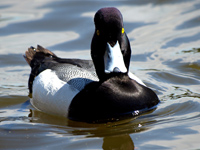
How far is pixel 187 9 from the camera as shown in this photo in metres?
10.2

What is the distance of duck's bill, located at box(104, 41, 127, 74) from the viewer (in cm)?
497

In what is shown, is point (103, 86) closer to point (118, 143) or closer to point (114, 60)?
point (114, 60)

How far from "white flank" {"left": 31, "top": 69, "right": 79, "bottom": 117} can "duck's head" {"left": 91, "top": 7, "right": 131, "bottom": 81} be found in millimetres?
603

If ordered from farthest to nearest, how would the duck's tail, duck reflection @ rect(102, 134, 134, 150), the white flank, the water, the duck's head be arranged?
the duck's tail, the white flank, the duck's head, the water, duck reflection @ rect(102, 134, 134, 150)

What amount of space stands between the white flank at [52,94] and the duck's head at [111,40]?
0.60 metres

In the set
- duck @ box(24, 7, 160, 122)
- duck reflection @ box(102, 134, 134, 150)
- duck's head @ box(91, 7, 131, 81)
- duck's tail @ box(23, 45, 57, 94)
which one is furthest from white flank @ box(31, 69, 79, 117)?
duck reflection @ box(102, 134, 134, 150)

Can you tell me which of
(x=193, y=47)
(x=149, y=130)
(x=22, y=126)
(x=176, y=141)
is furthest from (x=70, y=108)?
(x=193, y=47)

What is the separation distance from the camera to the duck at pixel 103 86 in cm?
501

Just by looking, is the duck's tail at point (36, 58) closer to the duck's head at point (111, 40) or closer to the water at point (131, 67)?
the water at point (131, 67)

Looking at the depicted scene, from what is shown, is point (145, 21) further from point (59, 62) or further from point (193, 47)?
point (59, 62)

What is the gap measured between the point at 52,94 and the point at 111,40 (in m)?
1.14

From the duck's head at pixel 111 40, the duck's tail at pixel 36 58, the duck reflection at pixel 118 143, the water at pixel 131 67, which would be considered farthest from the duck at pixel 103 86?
the duck's tail at pixel 36 58

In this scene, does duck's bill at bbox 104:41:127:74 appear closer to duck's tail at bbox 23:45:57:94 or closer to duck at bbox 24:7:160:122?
duck at bbox 24:7:160:122

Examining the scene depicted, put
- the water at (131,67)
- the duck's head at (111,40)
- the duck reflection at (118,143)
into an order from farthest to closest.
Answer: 1. the duck's head at (111,40)
2. the water at (131,67)
3. the duck reflection at (118,143)
